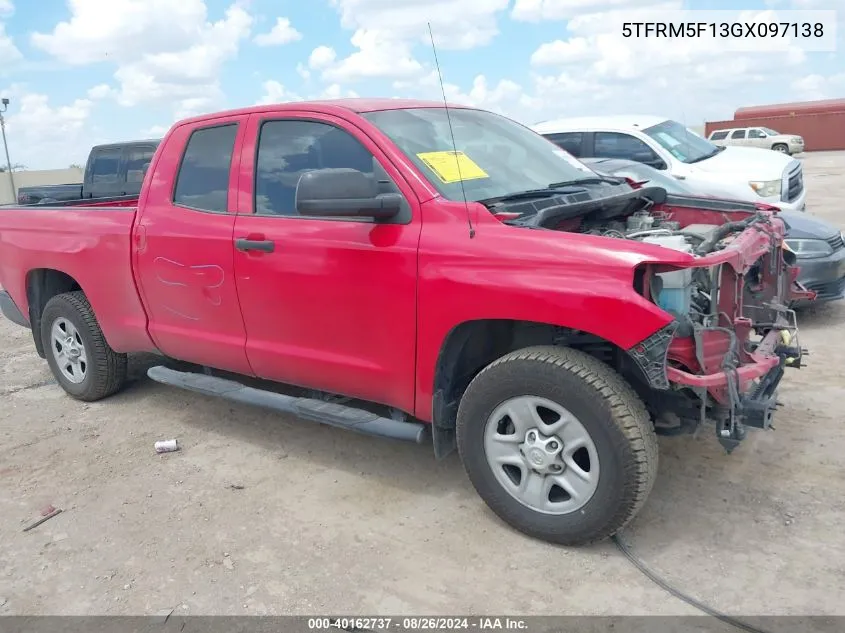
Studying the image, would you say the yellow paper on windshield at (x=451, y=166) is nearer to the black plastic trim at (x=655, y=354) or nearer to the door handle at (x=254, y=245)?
the door handle at (x=254, y=245)

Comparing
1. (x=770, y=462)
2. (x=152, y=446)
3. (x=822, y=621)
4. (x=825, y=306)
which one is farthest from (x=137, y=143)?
(x=822, y=621)

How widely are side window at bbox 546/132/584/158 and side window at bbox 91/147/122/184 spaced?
6.39 metres

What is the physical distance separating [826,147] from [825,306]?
37651mm

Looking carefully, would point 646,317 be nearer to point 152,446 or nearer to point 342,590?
point 342,590

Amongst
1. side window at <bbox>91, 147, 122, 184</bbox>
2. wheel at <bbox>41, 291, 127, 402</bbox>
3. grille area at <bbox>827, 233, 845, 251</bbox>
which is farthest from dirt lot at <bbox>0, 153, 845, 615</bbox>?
side window at <bbox>91, 147, 122, 184</bbox>

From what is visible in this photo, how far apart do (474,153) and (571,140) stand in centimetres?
577

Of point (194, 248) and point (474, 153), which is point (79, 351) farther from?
point (474, 153)

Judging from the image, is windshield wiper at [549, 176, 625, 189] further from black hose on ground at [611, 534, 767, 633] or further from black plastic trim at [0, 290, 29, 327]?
black plastic trim at [0, 290, 29, 327]

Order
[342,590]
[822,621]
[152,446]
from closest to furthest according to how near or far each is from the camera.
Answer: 1. [822,621]
2. [342,590]
3. [152,446]

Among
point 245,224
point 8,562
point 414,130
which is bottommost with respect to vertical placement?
point 8,562

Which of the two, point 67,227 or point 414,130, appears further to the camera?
point 67,227

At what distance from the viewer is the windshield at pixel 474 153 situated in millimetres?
3400

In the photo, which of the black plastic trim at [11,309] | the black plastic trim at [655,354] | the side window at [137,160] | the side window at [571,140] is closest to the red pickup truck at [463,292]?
the black plastic trim at [655,354]

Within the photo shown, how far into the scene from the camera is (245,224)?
3799 mm
